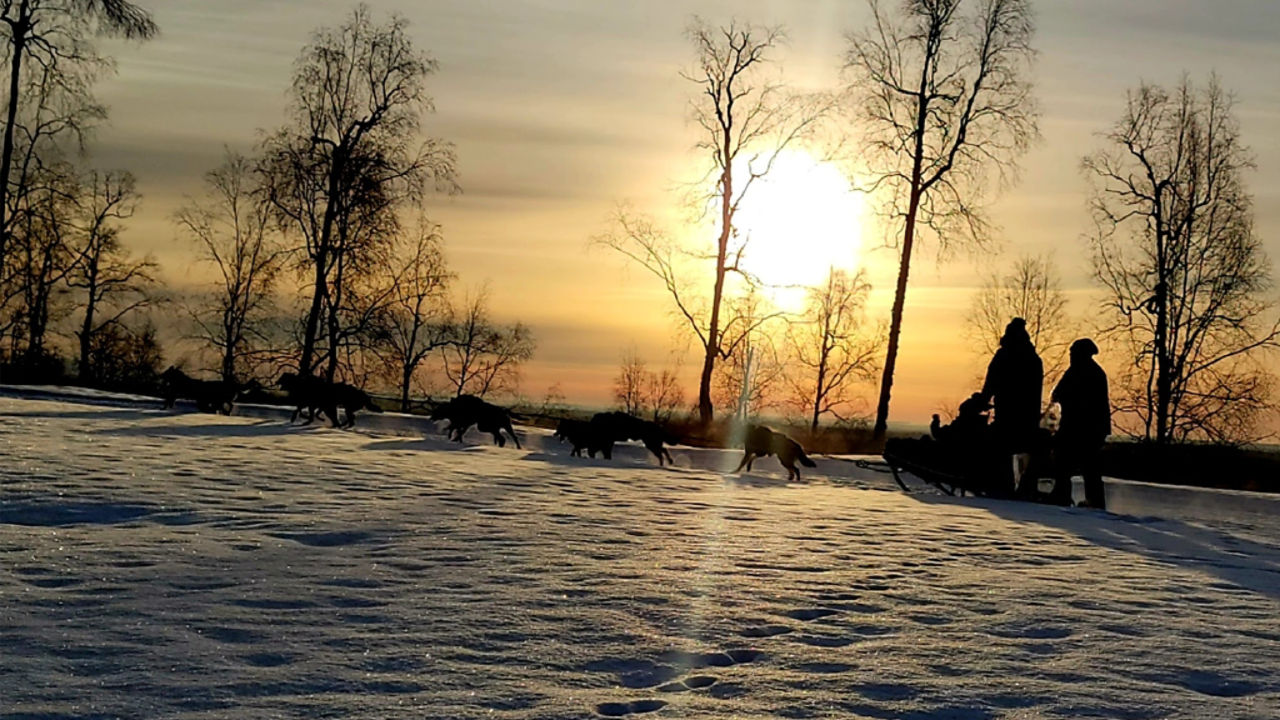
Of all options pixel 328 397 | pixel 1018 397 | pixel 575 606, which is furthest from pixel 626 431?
pixel 575 606

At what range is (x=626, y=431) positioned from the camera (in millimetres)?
18578

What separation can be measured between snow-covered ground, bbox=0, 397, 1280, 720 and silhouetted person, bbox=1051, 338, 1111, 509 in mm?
3290

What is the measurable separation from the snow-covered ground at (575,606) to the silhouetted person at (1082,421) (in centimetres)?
329

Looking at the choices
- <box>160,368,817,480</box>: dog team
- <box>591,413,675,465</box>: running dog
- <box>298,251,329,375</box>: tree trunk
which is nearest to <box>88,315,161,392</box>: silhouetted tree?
<box>298,251,329,375</box>: tree trunk

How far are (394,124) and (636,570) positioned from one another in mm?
26556

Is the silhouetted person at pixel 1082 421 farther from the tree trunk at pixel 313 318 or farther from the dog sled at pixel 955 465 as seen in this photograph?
the tree trunk at pixel 313 318

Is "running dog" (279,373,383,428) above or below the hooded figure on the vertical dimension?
below

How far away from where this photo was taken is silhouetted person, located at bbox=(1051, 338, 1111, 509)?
1424 centimetres

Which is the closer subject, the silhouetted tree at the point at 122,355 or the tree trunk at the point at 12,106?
the tree trunk at the point at 12,106

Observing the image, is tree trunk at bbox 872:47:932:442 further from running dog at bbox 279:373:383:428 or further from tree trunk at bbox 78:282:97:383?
tree trunk at bbox 78:282:97:383

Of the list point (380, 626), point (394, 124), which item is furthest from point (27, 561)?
point (394, 124)

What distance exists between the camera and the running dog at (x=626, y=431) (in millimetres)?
18494

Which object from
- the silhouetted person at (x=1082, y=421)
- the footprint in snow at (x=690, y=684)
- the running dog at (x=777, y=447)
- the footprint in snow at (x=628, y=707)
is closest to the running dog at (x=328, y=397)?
the running dog at (x=777, y=447)

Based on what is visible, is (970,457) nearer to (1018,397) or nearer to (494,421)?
(1018,397)
